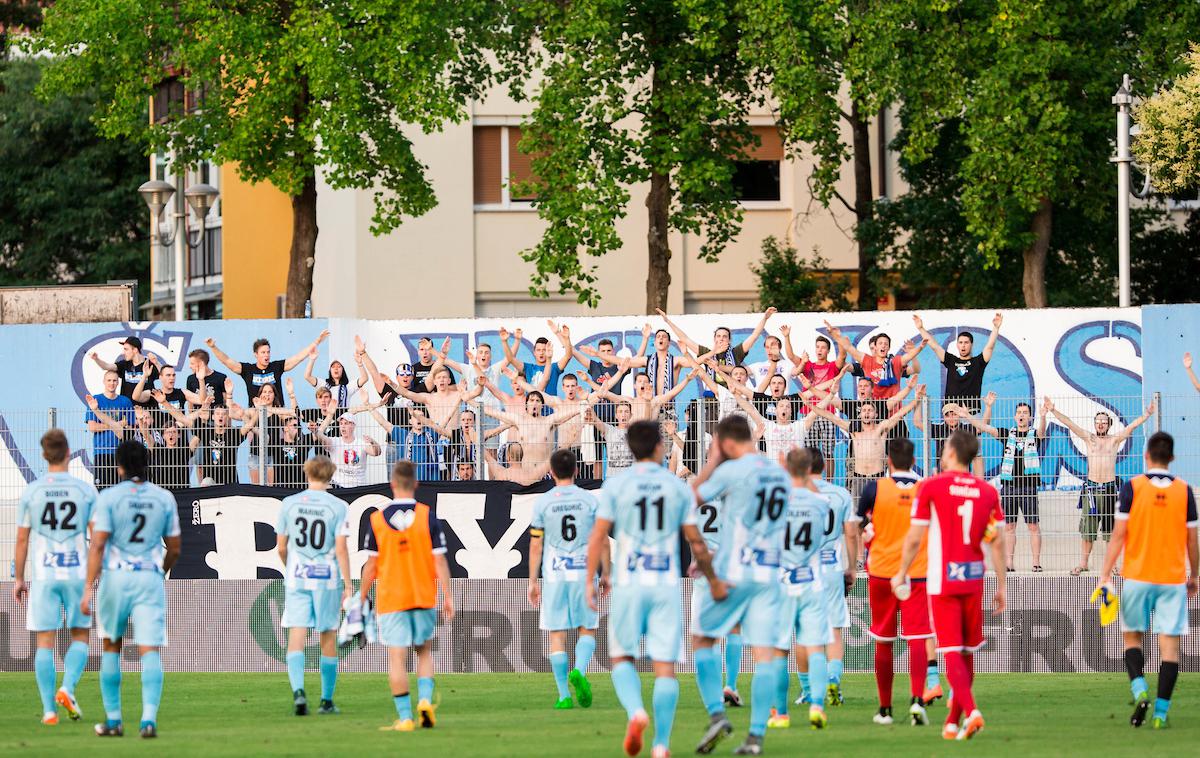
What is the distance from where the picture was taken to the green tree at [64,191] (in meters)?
50.1

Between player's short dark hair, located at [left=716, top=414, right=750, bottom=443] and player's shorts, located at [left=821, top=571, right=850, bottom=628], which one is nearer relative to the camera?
player's short dark hair, located at [left=716, top=414, right=750, bottom=443]

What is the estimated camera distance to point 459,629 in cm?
1684

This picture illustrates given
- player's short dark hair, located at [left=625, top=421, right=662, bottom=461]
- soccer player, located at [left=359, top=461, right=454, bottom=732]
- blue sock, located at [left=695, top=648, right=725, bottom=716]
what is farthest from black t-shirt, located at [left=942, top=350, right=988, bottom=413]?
player's short dark hair, located at [left=625, top=421, right=662, bottom=461]

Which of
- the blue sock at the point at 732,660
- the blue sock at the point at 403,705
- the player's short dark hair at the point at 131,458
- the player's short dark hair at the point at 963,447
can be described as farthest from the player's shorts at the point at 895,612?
the player's short dark hair at the point at 131,458

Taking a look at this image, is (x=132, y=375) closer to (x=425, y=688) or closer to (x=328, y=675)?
(x=328, y=675)

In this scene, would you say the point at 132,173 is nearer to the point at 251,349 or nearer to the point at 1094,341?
the point at 251,349

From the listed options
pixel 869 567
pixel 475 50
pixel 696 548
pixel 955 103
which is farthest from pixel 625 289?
pixel 696 548

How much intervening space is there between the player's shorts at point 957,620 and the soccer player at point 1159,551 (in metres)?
1.34

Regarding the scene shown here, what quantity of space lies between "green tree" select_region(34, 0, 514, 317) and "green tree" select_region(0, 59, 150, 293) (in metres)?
19.4

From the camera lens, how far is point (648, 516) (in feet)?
33.8

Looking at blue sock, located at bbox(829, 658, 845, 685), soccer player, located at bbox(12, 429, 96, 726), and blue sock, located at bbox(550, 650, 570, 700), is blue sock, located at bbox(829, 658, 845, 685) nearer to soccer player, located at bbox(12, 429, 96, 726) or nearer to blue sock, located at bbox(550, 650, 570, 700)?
blue sock, located at bbox(550, 650, 570, 700)

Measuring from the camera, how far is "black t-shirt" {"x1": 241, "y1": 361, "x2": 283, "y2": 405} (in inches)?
880

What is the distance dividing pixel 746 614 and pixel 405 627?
2683 mm

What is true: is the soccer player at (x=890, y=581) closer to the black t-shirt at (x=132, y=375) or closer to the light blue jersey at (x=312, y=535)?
the light blue jersey at (x=312, y=535)
